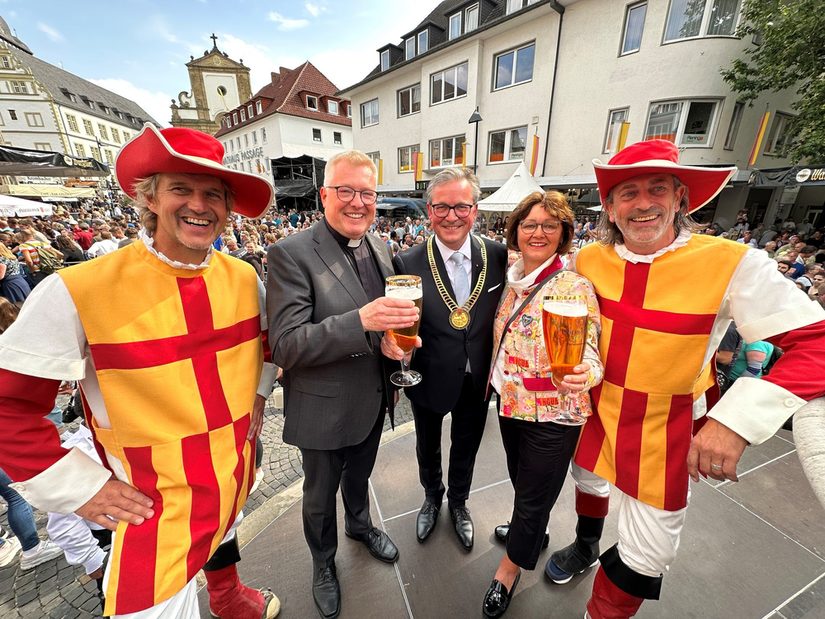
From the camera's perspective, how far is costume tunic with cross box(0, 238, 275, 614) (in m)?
1.22

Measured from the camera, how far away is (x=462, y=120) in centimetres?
1775

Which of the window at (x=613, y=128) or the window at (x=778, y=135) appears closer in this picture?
the window at (x=613, y=128)

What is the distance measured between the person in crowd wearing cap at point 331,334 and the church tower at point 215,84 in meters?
60.6

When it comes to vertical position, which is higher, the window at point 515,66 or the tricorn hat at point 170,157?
the window at point 515,66

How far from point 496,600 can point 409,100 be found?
77.8ft

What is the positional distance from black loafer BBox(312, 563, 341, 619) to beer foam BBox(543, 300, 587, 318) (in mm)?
2144

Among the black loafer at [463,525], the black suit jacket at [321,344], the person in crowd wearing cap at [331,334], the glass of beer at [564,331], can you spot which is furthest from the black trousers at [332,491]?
the glass of beer at [564,331]

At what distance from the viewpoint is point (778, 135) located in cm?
1454

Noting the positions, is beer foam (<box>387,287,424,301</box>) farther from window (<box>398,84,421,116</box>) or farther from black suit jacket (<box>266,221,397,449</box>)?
window (<box>398,84,421,116</box>)

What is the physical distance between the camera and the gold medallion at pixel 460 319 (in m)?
2.21

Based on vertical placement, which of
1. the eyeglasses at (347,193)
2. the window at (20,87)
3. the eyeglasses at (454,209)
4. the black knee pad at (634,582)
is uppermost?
the window at (20,87)

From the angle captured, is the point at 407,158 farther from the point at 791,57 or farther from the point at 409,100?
the point at 791,57

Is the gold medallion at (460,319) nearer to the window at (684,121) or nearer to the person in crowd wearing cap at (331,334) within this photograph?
the person in crowd wearing cap at (331,334)

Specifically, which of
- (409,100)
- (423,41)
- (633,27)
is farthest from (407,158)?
(633,27)
